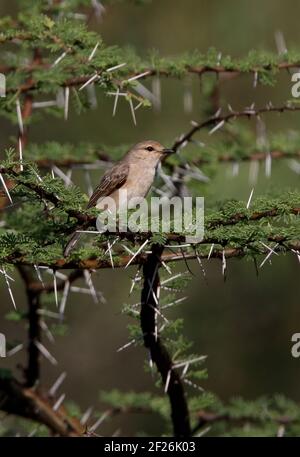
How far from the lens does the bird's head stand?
25.4 feet

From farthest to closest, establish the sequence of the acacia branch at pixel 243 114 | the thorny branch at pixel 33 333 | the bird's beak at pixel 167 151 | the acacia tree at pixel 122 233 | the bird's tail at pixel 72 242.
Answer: the bird's beak at pixel 167 151
the thorny branch at pixel 33 333
the acacia branch at pixel 243 114
the bird's tail at pixel 72 242
the acacia tree at pixel 122 233

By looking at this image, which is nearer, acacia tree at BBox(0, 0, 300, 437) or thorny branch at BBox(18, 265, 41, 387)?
acacia tree at BBox(0, 0, 300, 437)

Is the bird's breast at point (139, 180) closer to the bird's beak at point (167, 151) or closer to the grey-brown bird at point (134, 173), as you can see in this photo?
the grey-brown bird at point (134, 173)

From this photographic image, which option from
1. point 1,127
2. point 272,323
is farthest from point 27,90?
point 272,323

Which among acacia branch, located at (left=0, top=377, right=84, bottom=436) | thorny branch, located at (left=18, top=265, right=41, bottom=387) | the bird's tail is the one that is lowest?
acacia branch, located at (left=0, top=377, right=84, bottom=436)

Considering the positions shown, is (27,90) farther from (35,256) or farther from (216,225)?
(216,225)

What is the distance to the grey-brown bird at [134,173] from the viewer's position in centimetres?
769

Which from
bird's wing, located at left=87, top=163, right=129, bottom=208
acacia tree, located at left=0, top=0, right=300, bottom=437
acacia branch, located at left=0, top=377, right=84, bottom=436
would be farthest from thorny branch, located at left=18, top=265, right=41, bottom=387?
bird's wing, located at left=87, top=163, right=129, bottom=208

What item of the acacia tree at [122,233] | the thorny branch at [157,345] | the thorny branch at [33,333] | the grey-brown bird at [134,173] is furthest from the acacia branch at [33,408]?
the grey-brown bird at [134,173]

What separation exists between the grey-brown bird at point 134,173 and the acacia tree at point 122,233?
0.40ft

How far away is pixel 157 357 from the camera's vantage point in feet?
18.4

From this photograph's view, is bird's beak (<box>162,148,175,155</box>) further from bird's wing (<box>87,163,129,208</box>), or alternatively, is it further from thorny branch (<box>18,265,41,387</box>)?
thorny branch (<box>18,265,41,387</box>)
